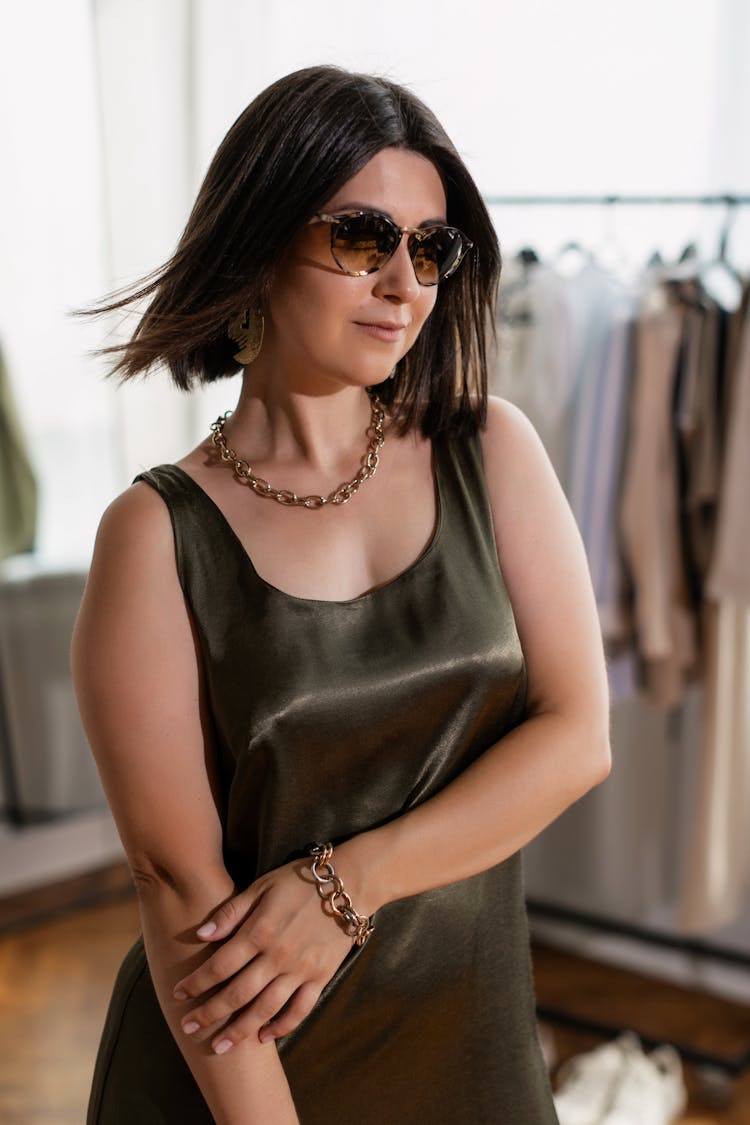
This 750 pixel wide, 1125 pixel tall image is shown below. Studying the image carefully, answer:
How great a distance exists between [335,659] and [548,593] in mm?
233

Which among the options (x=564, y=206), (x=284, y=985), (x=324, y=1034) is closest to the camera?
(x=284, y=985)

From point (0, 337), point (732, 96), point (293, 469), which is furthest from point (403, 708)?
point (0, 337)

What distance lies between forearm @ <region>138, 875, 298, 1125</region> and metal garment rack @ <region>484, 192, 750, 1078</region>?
71.1 inches

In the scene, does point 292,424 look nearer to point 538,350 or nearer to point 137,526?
point 137,526

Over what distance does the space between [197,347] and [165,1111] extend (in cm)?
73

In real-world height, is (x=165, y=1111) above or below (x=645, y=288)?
below

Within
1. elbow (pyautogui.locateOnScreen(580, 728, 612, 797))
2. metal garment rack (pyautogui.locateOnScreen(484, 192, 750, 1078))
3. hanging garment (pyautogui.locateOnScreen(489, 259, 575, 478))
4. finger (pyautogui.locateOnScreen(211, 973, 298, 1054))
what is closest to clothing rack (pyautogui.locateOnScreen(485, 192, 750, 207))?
metal garment rack (pyautogui.locateOnScreen(484, 192, 750, 1078))

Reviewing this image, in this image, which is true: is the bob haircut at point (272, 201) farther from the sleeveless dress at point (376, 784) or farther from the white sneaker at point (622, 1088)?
the white sneaker at point (622, 1088)

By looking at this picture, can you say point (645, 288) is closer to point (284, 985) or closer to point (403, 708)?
point (403, 708)

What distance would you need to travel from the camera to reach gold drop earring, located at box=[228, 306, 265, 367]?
1.28 metres

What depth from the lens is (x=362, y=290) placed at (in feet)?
3.91

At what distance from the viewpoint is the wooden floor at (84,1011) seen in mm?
3066

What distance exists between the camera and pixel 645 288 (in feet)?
9.88

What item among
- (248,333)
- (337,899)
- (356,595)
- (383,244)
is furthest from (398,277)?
(337,899)
